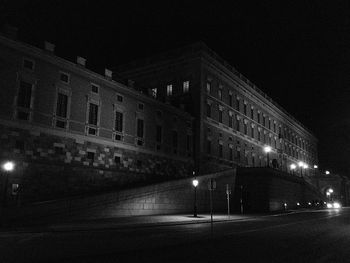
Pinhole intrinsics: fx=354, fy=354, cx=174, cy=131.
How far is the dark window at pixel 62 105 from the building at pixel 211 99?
40.7ft

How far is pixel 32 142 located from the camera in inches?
999

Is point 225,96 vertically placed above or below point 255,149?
above

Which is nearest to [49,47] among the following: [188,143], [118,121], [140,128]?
[118,121]

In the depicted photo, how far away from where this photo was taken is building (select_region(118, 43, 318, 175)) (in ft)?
148

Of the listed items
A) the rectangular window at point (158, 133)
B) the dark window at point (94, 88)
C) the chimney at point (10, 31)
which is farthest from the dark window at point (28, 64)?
the rectangular window at point (158, 133)

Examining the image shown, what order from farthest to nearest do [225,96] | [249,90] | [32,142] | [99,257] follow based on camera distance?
1. [249,90]
2. [225,96]
3. [32,142]
4. [99,257]

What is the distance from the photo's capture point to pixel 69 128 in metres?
28.5

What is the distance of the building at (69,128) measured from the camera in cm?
2461

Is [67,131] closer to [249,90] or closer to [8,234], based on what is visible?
[8,234]

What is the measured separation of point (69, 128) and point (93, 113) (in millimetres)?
3294

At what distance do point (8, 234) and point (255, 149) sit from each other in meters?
49.5

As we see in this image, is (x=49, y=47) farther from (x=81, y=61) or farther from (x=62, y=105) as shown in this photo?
(x=62, y=105)

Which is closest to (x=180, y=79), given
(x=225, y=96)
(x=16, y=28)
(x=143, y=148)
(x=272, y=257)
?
(x=225, y=96)

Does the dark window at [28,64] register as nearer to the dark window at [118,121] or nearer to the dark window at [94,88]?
the dark window at [94,88]
